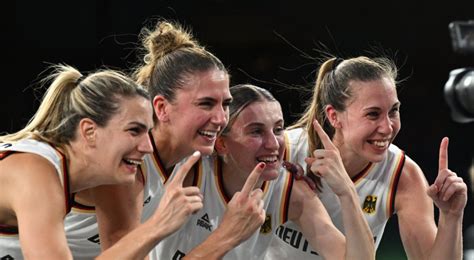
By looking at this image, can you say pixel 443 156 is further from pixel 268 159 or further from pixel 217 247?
pixel 217 247

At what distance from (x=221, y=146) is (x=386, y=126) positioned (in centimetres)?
55

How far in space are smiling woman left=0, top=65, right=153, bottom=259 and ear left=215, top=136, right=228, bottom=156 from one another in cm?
44

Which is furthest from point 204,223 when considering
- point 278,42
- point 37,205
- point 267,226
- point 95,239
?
point 278,42

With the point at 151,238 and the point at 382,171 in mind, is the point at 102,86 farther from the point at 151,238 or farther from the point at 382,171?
the point at 382,171

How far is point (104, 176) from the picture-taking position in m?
2.44

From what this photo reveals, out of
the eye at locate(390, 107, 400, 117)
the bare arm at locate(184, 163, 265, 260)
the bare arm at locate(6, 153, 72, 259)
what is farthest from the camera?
the eye at locate(390, 107, 400, 117)

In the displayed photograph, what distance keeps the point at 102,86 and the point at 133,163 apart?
0.73 ft

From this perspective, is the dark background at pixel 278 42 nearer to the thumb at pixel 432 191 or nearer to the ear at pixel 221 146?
the ear at pixel 221 146

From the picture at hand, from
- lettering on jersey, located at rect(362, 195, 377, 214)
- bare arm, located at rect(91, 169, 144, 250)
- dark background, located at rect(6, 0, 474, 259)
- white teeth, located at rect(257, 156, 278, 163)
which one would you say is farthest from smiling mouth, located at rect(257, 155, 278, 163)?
dark background, located at rect(6, 0, 474, 259)

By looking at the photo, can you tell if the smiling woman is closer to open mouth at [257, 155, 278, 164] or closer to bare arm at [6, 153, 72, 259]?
bare arm at [6, 153, 72, 259]

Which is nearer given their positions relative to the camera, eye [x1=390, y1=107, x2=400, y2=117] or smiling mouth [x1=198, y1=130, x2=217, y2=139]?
smiling mouth [x1=198, y1=130, x2=217, y2=139]

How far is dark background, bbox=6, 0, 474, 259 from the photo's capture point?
5.23 meters

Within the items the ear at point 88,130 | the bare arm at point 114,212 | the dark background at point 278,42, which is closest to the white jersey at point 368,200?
the bare arm at point 114,212

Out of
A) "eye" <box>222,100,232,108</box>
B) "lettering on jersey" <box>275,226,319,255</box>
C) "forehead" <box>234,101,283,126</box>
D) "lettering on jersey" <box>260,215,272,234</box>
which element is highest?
"eye" <box>222,100,232,108</box>
